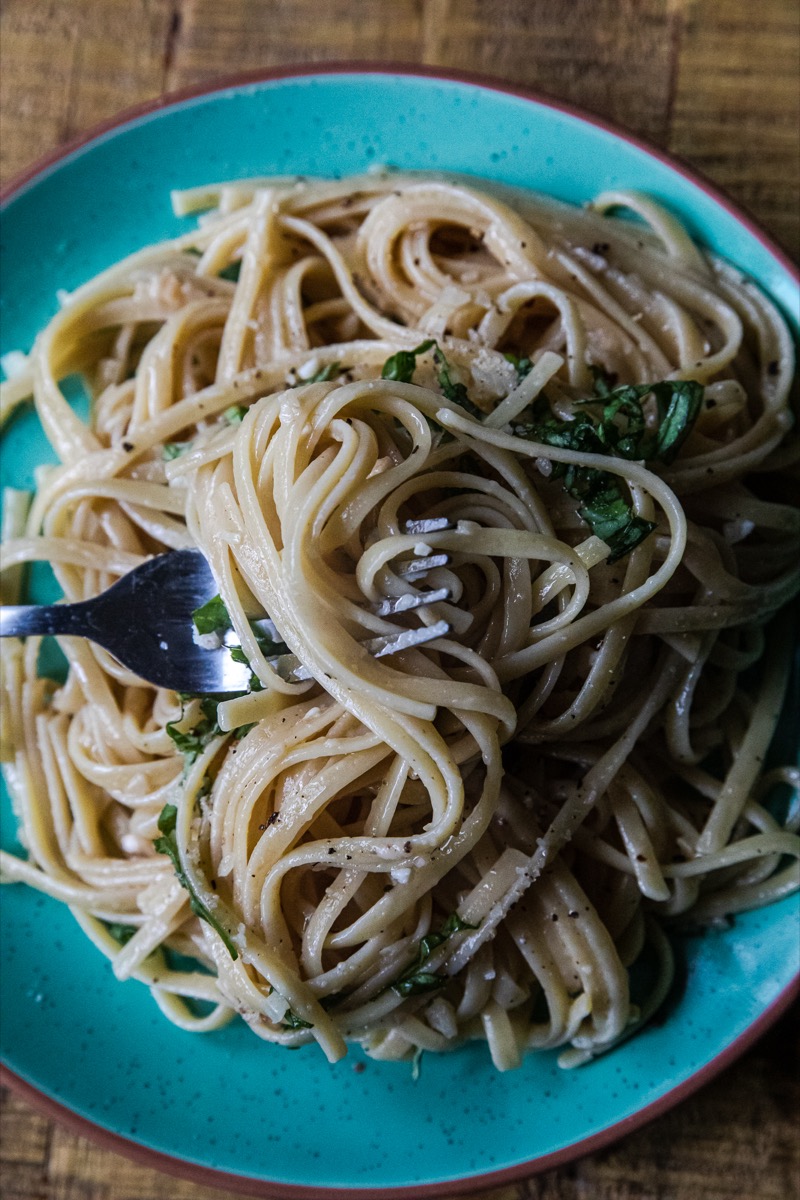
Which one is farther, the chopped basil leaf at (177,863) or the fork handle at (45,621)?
the fork handle at (45,621)

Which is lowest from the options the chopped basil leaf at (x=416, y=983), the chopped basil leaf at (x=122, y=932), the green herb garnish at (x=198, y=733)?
the chopped basil leaf at (x=122, y=932)

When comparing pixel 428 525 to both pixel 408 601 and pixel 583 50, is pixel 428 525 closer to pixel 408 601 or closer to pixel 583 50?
pixel 408 601

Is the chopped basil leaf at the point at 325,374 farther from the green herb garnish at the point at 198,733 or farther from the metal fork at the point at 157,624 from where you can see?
the green herb garnish at the point at 198,733

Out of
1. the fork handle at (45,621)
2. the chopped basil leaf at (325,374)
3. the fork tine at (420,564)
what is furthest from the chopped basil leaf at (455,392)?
the fork handle at (45,621)

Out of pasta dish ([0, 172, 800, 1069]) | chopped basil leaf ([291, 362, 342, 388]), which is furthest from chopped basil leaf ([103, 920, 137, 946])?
chopped basil leaf ([291, 362, 342, 388])

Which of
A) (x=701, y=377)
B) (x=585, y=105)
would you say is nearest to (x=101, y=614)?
(x=701, y=377)

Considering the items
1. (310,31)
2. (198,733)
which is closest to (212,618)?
(198,733)

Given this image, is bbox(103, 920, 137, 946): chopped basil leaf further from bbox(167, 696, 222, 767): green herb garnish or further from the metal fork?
the metal fork
